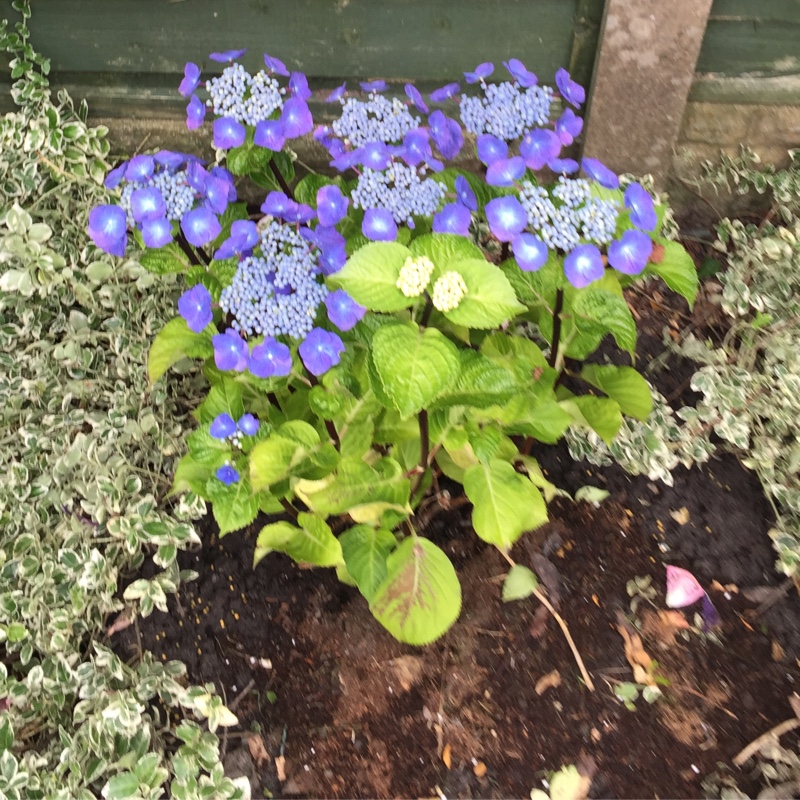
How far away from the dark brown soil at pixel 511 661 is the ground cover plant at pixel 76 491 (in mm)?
109

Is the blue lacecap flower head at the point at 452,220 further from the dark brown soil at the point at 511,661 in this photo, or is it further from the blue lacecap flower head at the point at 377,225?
the dark brown soil at the point at 511,661

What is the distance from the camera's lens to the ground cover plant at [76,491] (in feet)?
4.23

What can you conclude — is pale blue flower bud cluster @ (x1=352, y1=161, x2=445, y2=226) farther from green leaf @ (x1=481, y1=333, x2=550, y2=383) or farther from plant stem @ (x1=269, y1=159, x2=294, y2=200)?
green leaf @ (x1=481, y1=333, x2=550, y2=383)

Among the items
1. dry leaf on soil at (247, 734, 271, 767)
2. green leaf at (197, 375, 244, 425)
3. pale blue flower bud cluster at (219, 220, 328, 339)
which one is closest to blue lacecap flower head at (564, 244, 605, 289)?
pale blue flower bud cluster at (219, 220, 328, 339)

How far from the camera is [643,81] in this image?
1782mm

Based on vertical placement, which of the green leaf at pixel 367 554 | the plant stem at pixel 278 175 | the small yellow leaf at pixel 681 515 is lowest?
the small yellow leaf at pixel 681 515

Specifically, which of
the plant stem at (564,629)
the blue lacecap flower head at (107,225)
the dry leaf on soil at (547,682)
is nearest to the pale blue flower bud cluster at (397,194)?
the blue lacecap flower head at (107,225)

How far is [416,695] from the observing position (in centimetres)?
139

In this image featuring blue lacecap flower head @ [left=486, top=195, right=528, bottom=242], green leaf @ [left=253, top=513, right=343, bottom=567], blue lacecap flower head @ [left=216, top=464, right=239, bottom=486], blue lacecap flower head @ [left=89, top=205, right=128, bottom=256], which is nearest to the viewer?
blue lacecap flower head @ [left=486, top=195, right=528, bottom=242]

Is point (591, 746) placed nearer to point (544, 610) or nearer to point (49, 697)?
point (544, 610)

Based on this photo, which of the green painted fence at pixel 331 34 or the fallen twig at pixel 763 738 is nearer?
the fallen twig at pixel 763 738

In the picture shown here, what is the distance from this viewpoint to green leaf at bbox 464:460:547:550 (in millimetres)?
1233

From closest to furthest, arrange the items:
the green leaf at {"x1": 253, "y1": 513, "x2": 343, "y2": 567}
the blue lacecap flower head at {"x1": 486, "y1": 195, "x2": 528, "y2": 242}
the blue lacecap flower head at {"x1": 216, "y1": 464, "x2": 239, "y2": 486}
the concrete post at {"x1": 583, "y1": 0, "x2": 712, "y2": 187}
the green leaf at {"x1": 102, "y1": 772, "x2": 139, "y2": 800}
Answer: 1. the blue lacecap flower head at {"x1": 486, "y1": 195, "x2": 528, "y2": 242}
2. the blue lacecap flower head at {"x1": 216, "y1": 464, "x2": 239, "y2": 486}
3. the green leaf at {"x1": 102, "y1": 772, "x2": 139, "y2": 800}
4. the green leaf at {"x1": 253, "y1": 513, "x2": 343, "y2": 567}
5. the concrete post at {"x1": 583, "y1": 0, "x2": 712, "y2": 187}

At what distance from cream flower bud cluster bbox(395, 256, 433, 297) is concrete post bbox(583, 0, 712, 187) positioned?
1.18 metres
